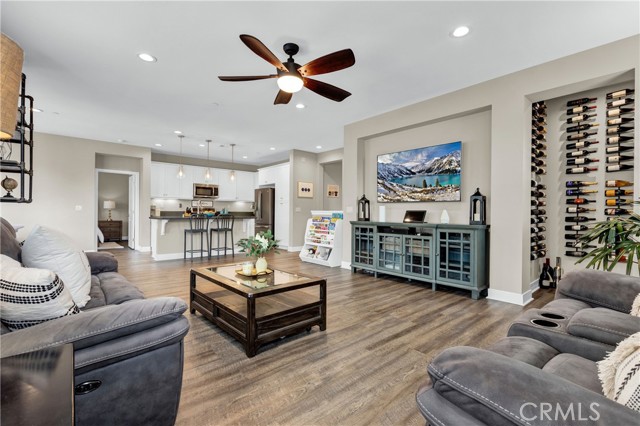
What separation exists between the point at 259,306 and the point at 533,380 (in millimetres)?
2202

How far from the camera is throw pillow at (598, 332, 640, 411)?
700mm

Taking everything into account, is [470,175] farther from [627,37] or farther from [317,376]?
[317,376]

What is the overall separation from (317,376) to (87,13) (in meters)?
3.49

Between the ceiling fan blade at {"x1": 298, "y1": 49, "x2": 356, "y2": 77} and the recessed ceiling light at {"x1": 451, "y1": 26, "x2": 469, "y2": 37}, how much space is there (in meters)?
1.03

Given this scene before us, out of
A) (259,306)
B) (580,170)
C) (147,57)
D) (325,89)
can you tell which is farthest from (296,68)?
(580,170)

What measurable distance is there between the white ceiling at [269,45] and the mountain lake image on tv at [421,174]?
82 centimetres

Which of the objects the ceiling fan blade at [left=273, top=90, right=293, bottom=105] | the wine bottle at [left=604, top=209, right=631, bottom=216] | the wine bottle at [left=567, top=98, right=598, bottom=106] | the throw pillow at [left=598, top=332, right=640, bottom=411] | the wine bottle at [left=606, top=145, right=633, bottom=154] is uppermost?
the wine bottle at [left=567, top=98, right=598, bottom=106]

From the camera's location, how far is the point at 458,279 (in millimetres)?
3836

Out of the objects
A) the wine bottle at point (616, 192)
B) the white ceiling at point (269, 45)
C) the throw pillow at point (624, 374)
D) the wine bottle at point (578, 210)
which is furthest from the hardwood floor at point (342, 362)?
the white ceiling at point (269, 45)

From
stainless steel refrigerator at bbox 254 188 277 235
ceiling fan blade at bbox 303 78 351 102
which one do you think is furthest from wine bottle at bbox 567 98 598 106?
stainless steel refrigerator at bbox 254 188 277 235

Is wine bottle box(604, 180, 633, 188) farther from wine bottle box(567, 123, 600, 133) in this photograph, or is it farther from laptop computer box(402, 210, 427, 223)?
laptop computer box(402, 210, 427, 223)

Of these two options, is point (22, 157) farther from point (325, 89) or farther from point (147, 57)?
point (325, 89)

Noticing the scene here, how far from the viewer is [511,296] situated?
3520 millimetres

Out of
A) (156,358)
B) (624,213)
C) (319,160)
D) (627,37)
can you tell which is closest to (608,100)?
(627,37)
